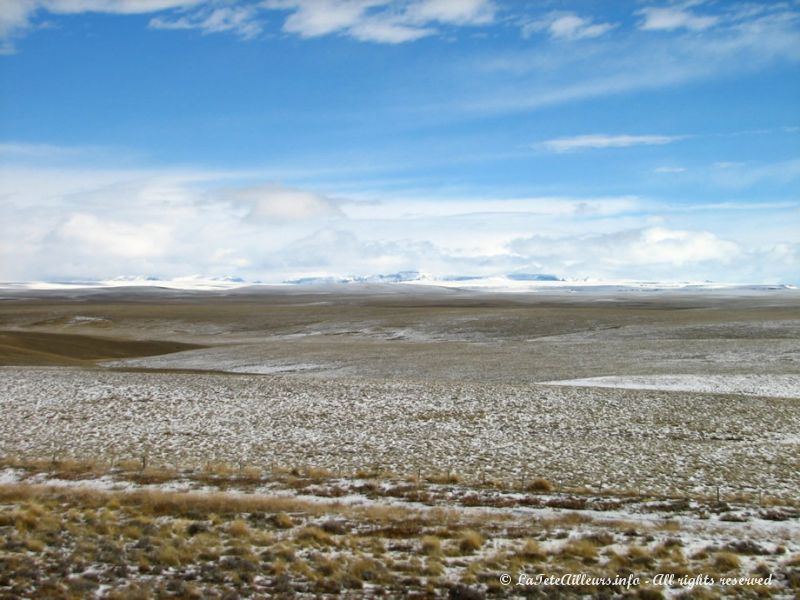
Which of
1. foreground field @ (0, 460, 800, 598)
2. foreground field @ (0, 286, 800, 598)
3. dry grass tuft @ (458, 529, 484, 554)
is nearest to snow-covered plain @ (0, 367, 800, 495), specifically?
foreground field @ (0, 286, 800, 598)

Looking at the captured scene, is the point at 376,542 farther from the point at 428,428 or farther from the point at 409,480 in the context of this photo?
the point at 428,428

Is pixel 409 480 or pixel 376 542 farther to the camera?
pixel 409 480

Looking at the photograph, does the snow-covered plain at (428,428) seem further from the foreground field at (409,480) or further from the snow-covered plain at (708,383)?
the snow-covered plain at (708,383)

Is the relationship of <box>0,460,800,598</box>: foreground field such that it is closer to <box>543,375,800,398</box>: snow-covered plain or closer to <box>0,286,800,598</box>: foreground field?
<box>0,286,800,598</box>: foreground field

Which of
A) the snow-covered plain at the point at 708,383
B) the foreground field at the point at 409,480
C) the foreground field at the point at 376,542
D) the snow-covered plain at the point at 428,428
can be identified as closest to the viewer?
the foreground field at the point at 376,542

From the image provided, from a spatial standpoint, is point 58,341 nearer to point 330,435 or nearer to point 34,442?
point 34,442

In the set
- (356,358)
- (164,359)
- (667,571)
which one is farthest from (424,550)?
(164,359)

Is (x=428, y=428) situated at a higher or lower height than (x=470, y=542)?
lower

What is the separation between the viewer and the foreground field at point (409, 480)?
12.2 metres

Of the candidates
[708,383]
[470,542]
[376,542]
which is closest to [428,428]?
[376,542]

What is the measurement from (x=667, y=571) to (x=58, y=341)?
2524 inches

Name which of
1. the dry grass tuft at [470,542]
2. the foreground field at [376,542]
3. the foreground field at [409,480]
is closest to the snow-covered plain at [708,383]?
the foreground field at [409,480]

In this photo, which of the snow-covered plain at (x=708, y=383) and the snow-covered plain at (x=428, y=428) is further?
the snow-covered plain at (x=708, y=383)

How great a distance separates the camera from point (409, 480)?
19.7 m
